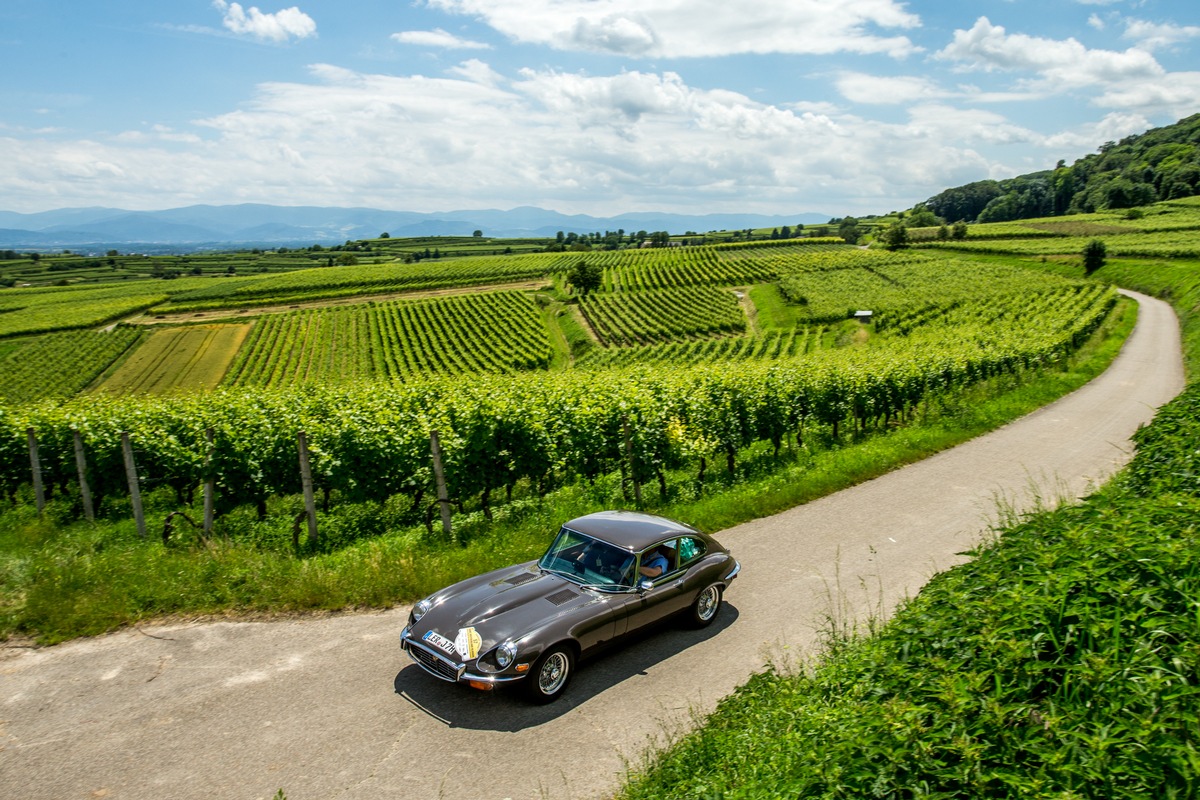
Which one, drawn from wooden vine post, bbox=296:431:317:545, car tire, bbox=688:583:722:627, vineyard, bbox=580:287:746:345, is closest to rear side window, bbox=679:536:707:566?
car tire, bbox=688:583:722:627

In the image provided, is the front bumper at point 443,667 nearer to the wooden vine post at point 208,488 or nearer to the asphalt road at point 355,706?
the asphalt road at point 355,706

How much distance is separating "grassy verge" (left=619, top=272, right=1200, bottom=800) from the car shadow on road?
1830 millimetres

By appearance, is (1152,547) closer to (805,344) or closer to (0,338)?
(805,344)

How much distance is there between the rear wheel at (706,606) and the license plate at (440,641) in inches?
132

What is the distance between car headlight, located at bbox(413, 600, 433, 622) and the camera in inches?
331

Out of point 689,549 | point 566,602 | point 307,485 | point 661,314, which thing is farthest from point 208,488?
point 661,314

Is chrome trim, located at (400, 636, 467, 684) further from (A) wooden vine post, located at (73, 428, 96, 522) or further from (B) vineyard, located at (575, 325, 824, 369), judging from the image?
(B) vineyard, located at (575, 325, 824, 369)

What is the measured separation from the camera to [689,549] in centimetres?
964

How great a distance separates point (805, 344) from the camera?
6284 cm

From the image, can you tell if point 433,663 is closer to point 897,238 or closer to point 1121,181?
point 897,238

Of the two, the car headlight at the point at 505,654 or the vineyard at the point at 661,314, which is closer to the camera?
the car headlight at the point at 505,654

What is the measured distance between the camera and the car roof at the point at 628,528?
9.19 m

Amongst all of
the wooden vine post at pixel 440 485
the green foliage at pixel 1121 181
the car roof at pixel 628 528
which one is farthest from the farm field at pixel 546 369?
the green foliage at pixel 1121 181

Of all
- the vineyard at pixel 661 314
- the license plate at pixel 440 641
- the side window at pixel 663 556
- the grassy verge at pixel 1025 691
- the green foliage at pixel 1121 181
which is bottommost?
the vineyard at pixel 661 314
